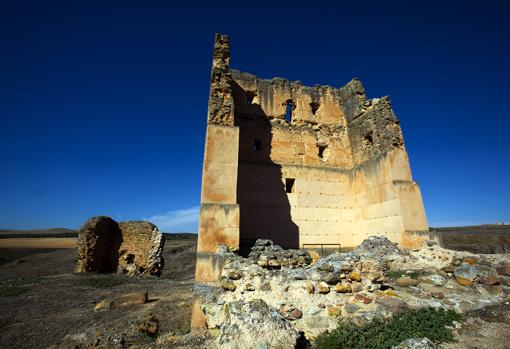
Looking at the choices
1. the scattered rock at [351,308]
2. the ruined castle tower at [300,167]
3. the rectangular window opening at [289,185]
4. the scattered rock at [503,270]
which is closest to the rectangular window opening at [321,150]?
the ruined castle tower at [300,167]

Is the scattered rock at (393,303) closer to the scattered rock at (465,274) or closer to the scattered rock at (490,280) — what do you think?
the scattered rock at (465,274)

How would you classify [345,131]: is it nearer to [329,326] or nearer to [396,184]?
[396,184]

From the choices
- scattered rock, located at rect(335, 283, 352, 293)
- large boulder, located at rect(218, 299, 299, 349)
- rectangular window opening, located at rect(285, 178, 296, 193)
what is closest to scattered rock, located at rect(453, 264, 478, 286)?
scattered rock, located at rect(335, 283, 352, 293)

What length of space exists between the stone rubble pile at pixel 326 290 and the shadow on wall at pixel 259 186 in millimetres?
2346

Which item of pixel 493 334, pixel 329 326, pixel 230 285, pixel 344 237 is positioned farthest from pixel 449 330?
pixel 344 237

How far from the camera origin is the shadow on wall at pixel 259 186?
33.0 feet

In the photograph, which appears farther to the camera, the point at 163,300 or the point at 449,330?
the point at 163,300

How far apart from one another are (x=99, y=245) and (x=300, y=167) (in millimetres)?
16435

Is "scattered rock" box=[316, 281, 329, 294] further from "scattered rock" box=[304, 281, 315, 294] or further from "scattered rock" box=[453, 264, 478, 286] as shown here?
"scattered rock" box=[453, 264, 478, 286]

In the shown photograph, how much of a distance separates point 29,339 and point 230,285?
5533mm

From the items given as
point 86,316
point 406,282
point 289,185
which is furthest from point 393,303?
point 86,316

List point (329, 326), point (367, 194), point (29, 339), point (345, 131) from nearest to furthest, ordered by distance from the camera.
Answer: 1. point (329, 326)
2. point (29, 339)
3. point (367, 194)
4. point (345, 131)

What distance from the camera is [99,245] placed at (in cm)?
1883

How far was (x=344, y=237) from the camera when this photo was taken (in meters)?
11.1
